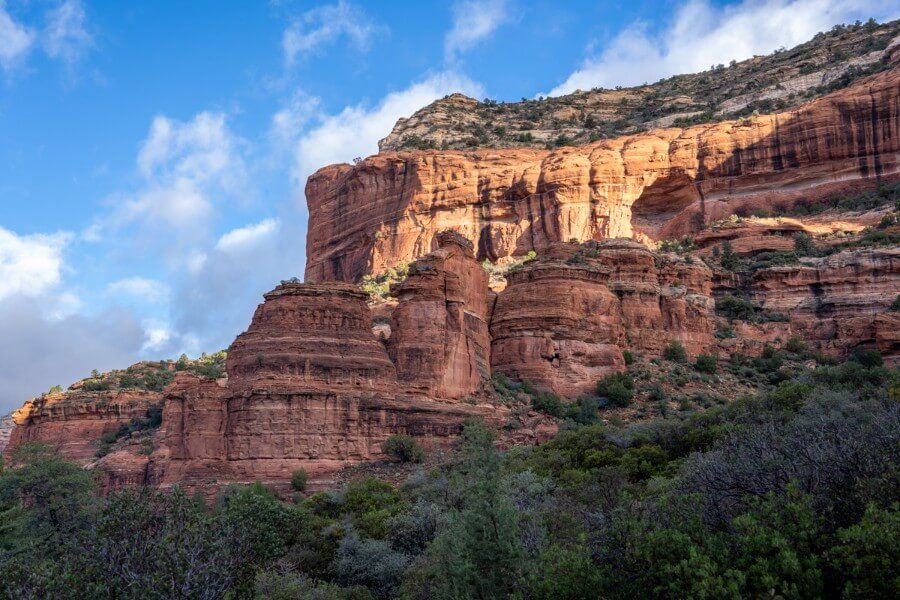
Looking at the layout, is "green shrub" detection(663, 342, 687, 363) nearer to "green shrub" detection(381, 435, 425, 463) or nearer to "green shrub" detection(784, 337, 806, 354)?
"green shrub" detection(784, 337, 806, 354)

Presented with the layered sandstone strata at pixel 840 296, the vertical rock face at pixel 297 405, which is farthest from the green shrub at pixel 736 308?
the vertical rock face at pixel 297 405

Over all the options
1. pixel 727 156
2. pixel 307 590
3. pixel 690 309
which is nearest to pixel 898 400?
pixel 307 590

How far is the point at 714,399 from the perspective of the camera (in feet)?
149

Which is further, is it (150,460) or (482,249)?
Result: (482,249)

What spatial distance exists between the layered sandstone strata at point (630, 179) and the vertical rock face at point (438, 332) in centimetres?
2919

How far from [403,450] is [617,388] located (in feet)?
47.1

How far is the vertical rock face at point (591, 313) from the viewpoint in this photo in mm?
45469

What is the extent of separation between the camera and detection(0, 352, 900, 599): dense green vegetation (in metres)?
10.8

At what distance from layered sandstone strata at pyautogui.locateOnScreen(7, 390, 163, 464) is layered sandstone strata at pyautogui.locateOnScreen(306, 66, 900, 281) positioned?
96.4ft

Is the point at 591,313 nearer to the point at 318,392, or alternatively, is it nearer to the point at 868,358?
the point at 868,358

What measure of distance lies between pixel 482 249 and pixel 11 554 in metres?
57.2

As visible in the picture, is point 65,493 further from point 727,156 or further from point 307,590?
point 727,156

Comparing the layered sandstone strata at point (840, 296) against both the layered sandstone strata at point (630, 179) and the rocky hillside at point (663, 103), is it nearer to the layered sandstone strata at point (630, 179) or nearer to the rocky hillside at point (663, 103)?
the layered sandstone strata at point (630, 179)

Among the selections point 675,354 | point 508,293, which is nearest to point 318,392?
point 508,293
